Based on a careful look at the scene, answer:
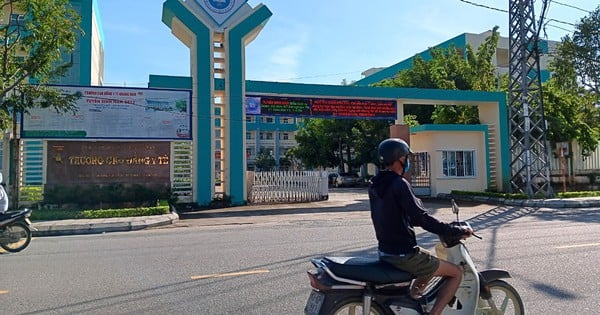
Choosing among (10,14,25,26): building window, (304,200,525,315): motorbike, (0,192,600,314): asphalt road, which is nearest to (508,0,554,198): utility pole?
(0,192,600,314): asphalt road

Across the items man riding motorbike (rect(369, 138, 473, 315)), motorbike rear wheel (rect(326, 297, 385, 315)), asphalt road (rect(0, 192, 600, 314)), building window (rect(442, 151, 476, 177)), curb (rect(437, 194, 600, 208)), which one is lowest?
asphalt road (rect(0, 192, 600, 314))

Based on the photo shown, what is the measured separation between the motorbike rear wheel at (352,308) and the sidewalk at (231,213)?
1038 cm

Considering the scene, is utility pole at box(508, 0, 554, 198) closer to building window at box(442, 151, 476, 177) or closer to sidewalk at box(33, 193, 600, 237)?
sidewalk at box(33, 193, 600, 237)

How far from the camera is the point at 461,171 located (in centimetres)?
2361

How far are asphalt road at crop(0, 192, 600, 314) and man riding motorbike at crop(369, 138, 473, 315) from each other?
1.83m

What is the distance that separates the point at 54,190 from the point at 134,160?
2977 mm

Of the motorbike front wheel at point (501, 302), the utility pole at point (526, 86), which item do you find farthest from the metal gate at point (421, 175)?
the motorbike front wheel at point (501, 302)

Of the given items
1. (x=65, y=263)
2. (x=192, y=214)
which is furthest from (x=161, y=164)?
(x=65, y=263)

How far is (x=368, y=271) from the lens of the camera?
11.3 feet

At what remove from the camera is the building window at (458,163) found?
76.5 feet

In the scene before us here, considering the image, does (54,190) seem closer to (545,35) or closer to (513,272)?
(513,272)

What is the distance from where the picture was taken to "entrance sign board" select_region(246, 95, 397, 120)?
65.4ft

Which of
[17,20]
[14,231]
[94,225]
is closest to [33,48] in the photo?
[17,20]

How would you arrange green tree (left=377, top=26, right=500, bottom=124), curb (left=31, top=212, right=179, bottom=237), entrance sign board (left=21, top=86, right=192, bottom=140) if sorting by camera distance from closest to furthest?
curb (left=31, top=212, right=179, bottom=237), entrance sign board (left=21, top=86, right=192, bottom=140), green tree (left=377, top=26, right=500, bottom=124)
